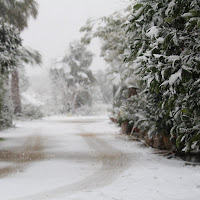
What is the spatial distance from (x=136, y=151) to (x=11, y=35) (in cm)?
532

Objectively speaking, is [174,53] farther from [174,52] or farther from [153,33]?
[153,33]

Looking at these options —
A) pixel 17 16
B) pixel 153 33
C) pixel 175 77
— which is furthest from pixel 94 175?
pixel 17 16

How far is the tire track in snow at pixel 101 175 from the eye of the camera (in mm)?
4048

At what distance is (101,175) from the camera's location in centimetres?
518

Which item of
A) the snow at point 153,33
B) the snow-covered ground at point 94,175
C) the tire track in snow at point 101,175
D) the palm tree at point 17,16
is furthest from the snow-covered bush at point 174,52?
the palm tree at point 17,16

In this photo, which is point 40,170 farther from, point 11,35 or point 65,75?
point 65,75

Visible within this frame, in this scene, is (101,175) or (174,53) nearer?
(174,53)

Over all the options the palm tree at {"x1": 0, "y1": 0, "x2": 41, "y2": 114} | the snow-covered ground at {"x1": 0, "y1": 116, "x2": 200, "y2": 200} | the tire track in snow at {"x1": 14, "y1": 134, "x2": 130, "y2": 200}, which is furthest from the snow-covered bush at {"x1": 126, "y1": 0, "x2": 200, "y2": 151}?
the palm tree at {"x1": 0, "y1": 0, "x2": 41, "y2": 114}

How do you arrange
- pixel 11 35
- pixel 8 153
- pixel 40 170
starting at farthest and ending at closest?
pixel 11 35 → pixel 8 153 → pixel 40 170

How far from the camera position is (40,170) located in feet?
18.3

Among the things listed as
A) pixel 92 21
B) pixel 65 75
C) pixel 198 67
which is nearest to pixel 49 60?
pixel 65 75

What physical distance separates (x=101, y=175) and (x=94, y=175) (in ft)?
0.45

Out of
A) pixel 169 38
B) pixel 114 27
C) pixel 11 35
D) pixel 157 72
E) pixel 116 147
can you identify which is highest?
pixel 114 27

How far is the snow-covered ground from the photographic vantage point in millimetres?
3971
